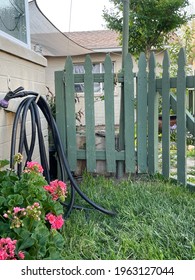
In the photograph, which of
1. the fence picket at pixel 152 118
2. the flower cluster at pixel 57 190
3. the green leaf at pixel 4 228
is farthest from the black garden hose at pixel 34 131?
the fence picket at pixel 152 118

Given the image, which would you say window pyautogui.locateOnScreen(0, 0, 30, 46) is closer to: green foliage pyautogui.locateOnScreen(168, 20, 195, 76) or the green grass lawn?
the green grass lawn

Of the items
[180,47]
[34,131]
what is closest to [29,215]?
[34,131]

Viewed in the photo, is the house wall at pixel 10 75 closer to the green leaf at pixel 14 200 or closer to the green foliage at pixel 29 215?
the green foliage at pixel 29 215

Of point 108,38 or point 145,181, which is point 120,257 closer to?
point 145,181

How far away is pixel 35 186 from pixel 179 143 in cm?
170

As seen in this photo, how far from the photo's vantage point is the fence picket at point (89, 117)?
316cm

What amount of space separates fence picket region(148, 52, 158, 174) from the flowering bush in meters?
1.54

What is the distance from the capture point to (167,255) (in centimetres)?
169

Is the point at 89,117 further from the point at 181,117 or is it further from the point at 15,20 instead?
the point at 15,20

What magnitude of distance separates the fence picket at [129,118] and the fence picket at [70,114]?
0.50 meters

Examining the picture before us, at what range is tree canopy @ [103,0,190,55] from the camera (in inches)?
306

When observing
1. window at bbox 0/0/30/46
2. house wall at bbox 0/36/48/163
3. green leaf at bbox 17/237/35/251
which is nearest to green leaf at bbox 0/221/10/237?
green leaf at bbox 17/237/35/251

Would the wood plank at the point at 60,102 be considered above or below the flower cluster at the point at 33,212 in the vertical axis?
above
